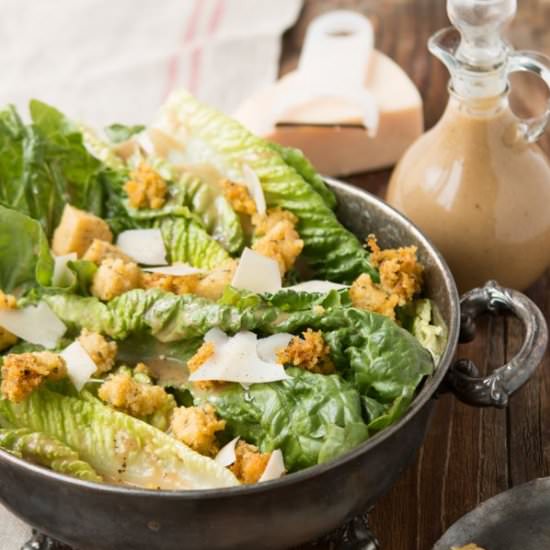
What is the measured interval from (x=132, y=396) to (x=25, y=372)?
0.21 metres

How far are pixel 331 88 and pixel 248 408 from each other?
149 centimetres

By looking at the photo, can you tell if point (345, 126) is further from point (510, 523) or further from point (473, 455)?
point (510, 523)

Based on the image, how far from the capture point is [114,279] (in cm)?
231

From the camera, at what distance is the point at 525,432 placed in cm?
248

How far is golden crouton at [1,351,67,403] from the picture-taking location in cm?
207

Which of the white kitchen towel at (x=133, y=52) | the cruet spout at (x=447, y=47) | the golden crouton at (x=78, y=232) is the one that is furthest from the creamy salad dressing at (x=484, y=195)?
the white kitchen towel at (x=133, y=52)

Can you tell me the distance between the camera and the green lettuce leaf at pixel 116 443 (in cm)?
199

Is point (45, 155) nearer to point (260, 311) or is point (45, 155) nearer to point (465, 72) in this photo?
point (260, 311)

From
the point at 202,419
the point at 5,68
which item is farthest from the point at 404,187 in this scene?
the point at 5,68

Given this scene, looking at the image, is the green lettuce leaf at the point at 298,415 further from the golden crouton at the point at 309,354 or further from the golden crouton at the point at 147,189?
the golden crouton at the point at 147,189

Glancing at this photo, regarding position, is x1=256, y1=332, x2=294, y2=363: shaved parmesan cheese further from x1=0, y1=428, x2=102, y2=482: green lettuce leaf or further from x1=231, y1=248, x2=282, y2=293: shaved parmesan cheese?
x1=0, y1=428, x2=102, y2=482: green lettuce leaf

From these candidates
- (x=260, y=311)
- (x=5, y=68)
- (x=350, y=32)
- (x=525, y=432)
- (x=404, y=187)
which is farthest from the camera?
(x=5, y=68)

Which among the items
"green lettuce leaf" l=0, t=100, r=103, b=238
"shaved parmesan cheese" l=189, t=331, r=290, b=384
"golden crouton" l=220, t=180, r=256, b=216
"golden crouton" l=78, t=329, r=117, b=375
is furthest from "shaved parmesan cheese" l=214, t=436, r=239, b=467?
"green lettuce leaf" l=0, t=100, r=103, b=238

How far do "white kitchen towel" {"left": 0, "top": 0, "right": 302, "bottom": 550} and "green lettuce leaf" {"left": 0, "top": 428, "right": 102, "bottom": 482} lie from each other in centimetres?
181
